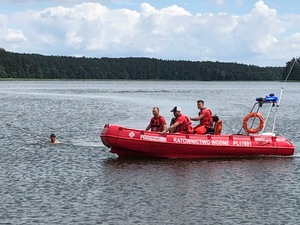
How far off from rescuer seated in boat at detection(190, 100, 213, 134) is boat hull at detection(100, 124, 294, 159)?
740mm

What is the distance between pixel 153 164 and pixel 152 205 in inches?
224

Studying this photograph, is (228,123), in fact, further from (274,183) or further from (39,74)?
(39,74)

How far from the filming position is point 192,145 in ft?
63.7

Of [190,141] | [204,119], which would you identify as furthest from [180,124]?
[204,119]

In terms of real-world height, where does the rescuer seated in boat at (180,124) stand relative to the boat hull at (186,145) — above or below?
above

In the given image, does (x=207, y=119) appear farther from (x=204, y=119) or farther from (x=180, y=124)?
(x=180, y=124)

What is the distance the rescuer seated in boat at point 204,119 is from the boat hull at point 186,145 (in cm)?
74

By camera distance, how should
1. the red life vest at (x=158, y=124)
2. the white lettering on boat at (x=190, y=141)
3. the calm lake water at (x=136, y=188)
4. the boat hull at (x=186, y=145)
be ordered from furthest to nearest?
1. the red life vest at (x=158, y=124)
2. the white lettering on boat at (x=190, y=141)
3. the boat hull at (x=186, y=145)
4. the calm lake water at (x=136, y=188)

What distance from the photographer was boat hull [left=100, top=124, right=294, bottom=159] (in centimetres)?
1912

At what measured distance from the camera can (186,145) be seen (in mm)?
19391

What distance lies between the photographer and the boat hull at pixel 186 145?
1912 cm

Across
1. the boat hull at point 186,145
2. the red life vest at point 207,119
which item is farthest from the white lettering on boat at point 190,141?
the red life vest at point 207,119

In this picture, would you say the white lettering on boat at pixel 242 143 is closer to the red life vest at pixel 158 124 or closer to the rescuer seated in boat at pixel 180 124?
the rescuer seated in boat at pixel 180 124

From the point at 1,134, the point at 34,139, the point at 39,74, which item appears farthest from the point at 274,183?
the point at 39,74
